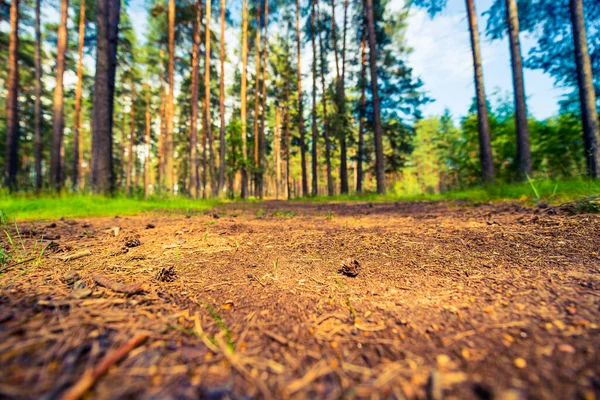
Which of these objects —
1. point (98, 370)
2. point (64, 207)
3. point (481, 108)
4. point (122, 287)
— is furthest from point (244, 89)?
point (98, 370)

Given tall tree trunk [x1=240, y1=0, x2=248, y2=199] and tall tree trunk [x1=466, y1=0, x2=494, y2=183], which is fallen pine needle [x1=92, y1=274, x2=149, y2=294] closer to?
tall tree trunk [x1=466, y1=0, x2=494, y2=183]

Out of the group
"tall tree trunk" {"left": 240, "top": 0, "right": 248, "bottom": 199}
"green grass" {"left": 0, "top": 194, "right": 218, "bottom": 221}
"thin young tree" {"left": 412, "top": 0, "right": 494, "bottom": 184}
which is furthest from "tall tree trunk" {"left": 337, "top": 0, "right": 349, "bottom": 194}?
"green grass" {"left": 0, "top": 194, "right": 218, "bottom": 221}

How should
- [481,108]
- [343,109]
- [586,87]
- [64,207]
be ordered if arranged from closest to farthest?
1. [64,207]
2. [586,87]
3. [481,108]
4. [343,109]

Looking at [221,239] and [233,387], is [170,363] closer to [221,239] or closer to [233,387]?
[233,387]

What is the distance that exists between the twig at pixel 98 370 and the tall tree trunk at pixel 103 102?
660 cm

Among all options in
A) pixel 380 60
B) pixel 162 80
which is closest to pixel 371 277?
pixel 380 60

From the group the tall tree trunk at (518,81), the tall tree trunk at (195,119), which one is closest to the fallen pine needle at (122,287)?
the tall tree trunk at (518,81)

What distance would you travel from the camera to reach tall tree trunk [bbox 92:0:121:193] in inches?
234

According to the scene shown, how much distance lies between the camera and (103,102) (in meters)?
5.99

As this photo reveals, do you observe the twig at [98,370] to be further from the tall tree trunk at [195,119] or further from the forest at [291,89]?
the tall tree trunk at [195,119]

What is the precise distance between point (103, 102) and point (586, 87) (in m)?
11.6

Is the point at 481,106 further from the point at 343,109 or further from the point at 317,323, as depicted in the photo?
the point at 317,323

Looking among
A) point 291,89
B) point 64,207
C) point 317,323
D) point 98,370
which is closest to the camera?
point 98,370

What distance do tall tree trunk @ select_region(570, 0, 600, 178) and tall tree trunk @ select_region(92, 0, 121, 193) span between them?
1130 centimetres
